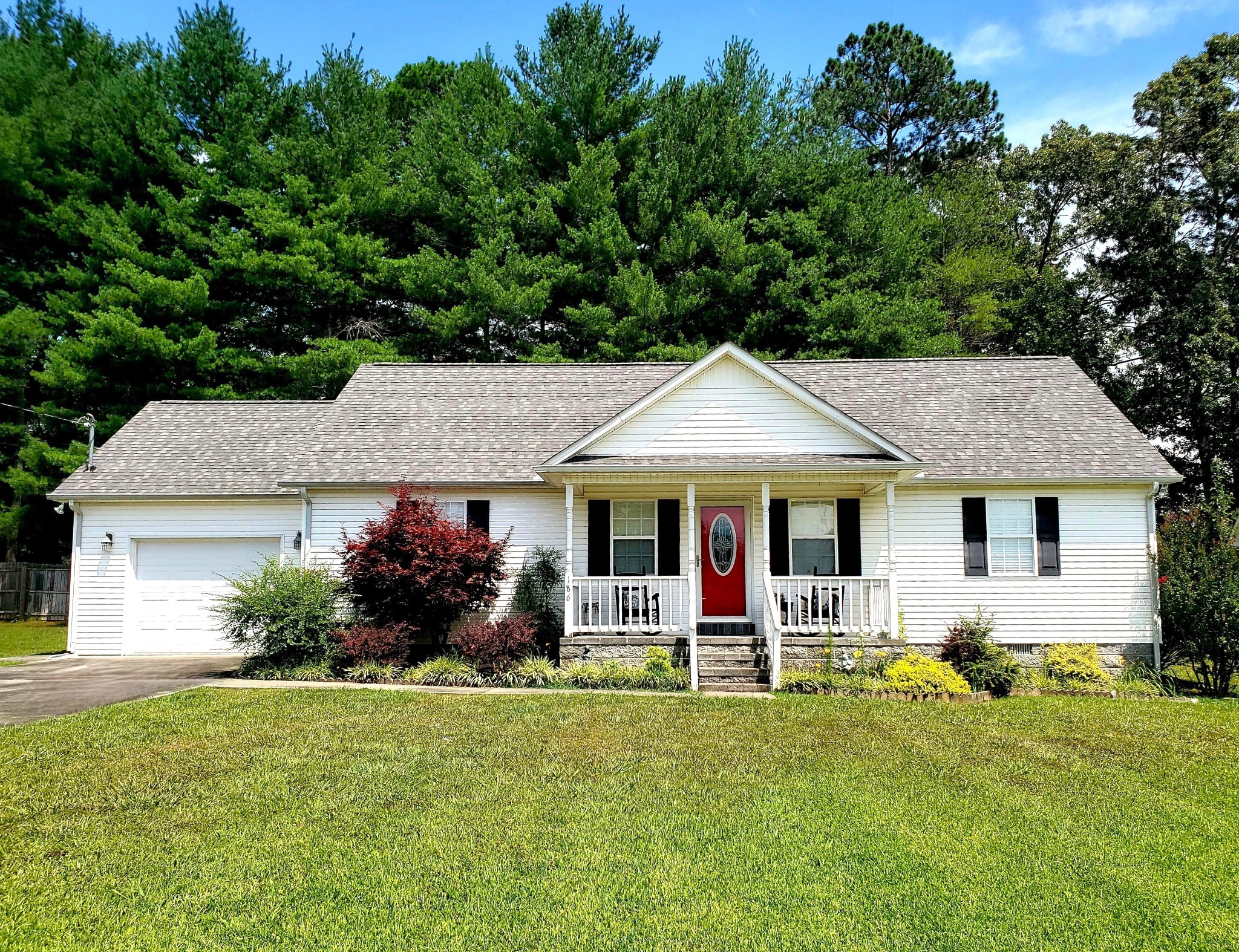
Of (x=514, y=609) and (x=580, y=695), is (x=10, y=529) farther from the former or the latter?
(x=580, y=695)

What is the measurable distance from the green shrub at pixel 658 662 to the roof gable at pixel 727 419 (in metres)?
3.20

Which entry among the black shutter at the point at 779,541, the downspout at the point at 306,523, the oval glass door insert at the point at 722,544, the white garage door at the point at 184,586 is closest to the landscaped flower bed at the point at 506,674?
the downspout at the point at 306,523

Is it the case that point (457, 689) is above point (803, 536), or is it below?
below

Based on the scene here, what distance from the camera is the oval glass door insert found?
1523 cm

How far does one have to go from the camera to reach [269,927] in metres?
4.75

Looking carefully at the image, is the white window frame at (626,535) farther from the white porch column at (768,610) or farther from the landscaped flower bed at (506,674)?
the landscaped flower bed at (506,674)

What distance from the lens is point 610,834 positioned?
20.2ft

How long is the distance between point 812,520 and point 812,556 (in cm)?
65

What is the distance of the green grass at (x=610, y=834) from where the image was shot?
4.82 m

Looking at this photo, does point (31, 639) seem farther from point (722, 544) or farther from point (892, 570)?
point (892, 570)

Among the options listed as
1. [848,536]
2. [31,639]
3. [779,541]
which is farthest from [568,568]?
[31,639]

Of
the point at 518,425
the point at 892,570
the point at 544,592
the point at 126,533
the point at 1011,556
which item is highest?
the point at 518,425

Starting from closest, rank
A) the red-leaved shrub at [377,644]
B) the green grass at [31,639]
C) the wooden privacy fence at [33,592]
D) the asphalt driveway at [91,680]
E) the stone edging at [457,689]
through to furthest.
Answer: the asphalt driveway at [91,680] < the stone edging at [457,689] < the red-leaved shrub at [377,644] < the green grass at [31,639] < the wooden privacy fence at [33,592]

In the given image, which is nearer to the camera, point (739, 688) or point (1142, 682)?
point (739, 688)
